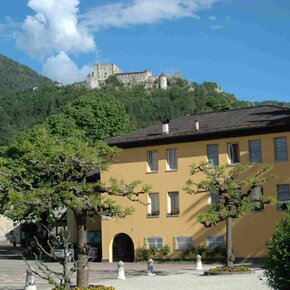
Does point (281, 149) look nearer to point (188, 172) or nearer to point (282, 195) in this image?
point (282, 195)

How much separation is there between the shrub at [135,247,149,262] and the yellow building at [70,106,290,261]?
56 cm

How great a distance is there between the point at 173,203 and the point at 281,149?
851cm

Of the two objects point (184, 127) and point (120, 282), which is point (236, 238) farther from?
point (120, 282)

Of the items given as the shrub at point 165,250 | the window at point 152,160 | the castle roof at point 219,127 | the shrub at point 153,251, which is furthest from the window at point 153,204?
the castle roof at point 219,127

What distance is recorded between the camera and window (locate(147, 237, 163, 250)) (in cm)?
4338

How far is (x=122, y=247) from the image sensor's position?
46.3 m

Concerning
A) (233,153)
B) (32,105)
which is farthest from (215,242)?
(32,105)

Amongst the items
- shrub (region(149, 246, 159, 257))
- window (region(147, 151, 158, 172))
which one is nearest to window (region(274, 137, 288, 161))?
window (region(147, 151, 158, 172))

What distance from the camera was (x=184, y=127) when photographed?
45.2 meters

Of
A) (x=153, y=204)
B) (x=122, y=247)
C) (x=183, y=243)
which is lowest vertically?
(x=122, y=247)

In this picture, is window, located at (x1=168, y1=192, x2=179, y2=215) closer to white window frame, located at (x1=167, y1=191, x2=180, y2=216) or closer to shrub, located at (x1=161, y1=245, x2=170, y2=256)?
white window frame, located at (x1=167, y1=191, x2=180, y2=216)

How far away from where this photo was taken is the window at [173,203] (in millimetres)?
43178

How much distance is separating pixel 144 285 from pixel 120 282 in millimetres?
2048

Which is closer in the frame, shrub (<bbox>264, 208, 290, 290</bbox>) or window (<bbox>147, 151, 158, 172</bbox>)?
shrub (<bbox>264, 208, 290, 290</bbox>)
